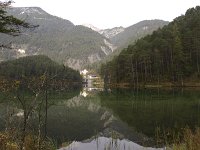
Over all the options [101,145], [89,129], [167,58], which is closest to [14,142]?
[101,145]

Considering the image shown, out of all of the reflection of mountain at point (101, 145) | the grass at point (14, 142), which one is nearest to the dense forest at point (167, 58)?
the reflection of mountain at point (101, 145)

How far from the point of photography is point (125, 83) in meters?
121

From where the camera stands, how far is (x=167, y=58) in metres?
112

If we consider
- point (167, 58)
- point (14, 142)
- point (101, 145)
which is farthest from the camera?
point (167, 58)

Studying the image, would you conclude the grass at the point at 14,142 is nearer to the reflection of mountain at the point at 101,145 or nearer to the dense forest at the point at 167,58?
the reflection of mountain at the point at 101,145

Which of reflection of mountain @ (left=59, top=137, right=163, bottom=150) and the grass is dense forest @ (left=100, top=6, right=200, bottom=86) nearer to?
reflection of mountain @ (left=59, top=137, right=163, bottom=150)

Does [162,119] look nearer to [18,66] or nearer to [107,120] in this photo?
[107,120]

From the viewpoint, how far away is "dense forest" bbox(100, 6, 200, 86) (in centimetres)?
10694

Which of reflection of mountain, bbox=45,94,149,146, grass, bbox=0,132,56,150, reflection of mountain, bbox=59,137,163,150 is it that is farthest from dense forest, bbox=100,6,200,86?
grass, bbox=0,132,56,150

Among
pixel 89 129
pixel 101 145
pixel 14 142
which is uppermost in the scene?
pixel 14 142

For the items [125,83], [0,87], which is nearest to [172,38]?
[125,83]

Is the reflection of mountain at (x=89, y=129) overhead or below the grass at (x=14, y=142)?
below

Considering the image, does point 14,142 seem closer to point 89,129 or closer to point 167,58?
point 89,129

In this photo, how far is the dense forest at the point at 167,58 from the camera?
351ft
